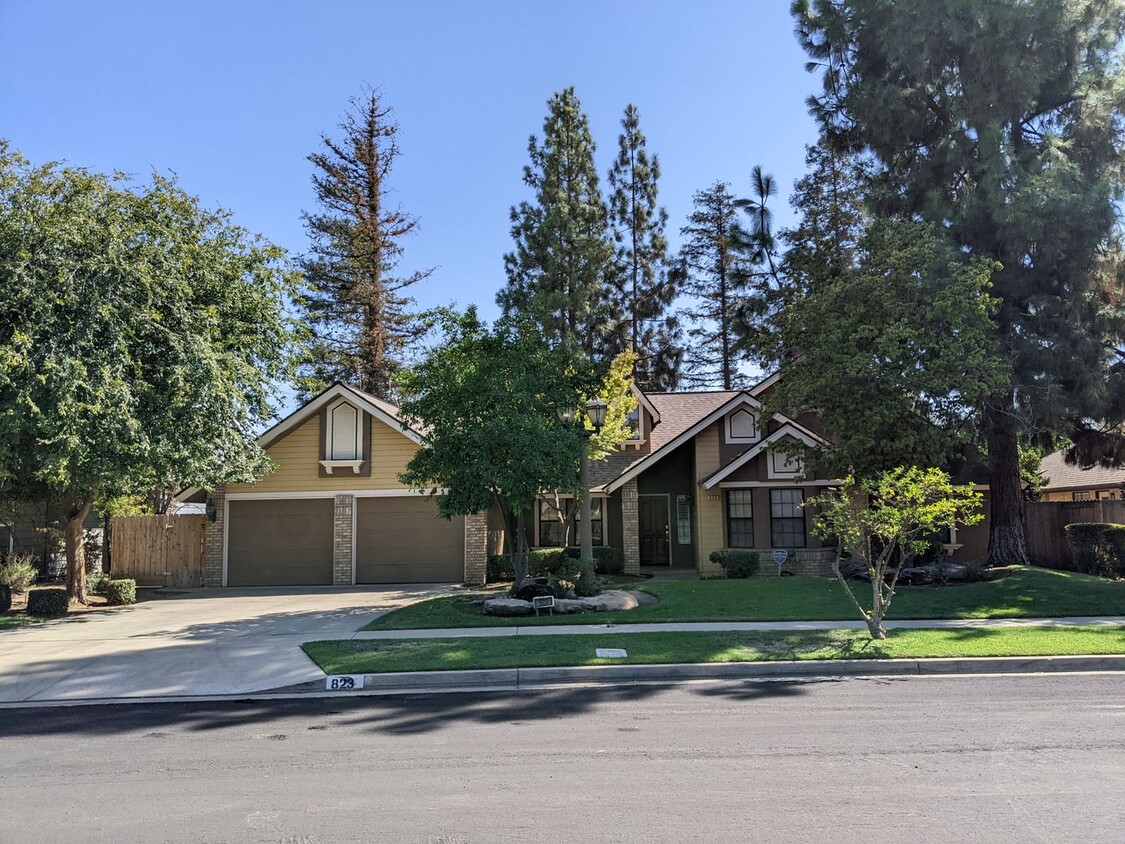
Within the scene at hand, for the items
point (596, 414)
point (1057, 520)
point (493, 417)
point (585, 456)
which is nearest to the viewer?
point (493, 417)

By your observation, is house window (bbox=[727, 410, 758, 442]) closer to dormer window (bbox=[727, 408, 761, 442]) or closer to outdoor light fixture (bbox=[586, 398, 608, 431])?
dormer window (bbox=[727, 408, 761, 442])

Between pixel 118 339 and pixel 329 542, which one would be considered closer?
pixel 118 339

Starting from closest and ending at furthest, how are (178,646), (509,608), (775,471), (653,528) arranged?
1. (178,646)
2. (509,608)
3. (775,471)
4. (653,528)

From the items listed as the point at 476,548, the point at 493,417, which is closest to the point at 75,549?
the point at 476,548

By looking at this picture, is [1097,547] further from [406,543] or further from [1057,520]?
[406,543]

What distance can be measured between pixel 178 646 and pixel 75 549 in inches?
301

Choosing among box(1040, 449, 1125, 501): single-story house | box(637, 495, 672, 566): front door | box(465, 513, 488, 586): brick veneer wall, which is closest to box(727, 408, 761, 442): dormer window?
box(637, 495, 672, 566): front door

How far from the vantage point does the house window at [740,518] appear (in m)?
21.9

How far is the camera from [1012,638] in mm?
10883

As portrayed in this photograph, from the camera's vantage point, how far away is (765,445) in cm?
2052

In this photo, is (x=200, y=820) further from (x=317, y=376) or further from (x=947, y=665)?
(x=317, y=376)

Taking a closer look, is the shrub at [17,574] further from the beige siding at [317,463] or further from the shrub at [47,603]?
the beige siding at [317,463]

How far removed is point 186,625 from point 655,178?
103 ft

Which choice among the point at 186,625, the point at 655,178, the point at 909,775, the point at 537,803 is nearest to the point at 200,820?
the point at 537,803
